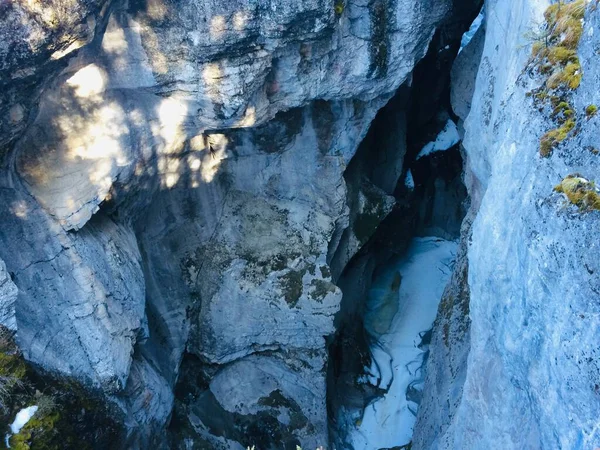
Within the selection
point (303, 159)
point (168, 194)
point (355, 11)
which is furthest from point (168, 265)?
point (355, 11)

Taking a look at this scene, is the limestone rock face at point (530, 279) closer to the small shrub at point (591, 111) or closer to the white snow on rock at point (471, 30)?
the small shrub at point (591, 111)

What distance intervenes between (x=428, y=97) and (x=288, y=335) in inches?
350

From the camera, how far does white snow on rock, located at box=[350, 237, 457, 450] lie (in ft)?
40.6

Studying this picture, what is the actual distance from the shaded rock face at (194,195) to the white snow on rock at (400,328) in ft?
6.77

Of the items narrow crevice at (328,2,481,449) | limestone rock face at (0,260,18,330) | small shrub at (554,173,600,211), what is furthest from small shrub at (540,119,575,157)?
narrow crevice at (328,2,481,449)

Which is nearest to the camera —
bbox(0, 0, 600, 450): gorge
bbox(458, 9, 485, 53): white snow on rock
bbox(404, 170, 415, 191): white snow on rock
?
Answer: bbox(0, 0, 600, 450): gorge

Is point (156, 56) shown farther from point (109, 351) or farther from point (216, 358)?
point (216, 358)

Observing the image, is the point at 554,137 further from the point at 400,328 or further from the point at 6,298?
the point at 400,328

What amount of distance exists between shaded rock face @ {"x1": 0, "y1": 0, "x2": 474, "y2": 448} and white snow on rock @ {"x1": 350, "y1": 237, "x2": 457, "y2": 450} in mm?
2063

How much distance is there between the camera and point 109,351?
784 cm

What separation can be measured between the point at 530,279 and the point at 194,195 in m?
7.13

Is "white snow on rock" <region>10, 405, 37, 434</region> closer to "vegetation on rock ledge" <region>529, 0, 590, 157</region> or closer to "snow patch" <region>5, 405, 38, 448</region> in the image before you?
"snow patch" <region>5, 405, 38, 448</region>

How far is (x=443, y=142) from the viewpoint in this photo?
53.9 ft

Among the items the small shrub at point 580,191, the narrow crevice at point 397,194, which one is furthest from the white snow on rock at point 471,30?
the small shrub at point 580,191
